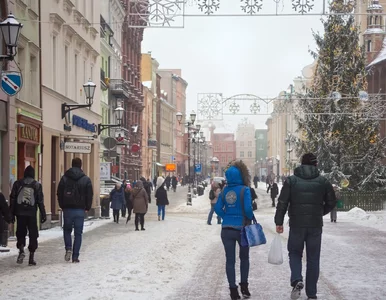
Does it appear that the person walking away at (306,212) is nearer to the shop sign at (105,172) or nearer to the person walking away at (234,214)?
the person walking away at (234,214)

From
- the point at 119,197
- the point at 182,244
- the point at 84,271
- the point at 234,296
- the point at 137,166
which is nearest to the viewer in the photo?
the point at 234,296

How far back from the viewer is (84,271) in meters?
12.7

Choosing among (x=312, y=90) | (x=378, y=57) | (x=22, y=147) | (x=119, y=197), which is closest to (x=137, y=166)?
(x=378, y=57)

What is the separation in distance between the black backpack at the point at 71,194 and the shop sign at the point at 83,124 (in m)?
15.7

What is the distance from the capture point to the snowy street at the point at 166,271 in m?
10.4

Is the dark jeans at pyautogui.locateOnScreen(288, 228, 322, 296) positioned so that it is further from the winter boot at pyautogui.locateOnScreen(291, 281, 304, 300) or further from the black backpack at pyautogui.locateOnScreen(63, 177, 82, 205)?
A: the black backpack at pyautogui.locateOnScreen(63, 177, 82, 205)

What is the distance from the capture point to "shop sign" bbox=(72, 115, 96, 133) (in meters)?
29.7

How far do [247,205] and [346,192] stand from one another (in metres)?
34.0

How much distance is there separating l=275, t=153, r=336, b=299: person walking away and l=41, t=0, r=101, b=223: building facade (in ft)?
45.9

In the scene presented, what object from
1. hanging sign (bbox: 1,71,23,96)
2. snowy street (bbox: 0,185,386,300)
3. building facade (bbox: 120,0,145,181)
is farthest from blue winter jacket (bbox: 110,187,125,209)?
building facade (bbox: 120,0,145,181)

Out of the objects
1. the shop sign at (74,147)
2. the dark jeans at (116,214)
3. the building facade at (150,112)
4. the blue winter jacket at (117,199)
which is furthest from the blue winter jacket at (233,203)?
the building facade at (150,112)

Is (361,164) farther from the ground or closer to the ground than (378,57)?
closer to the ground

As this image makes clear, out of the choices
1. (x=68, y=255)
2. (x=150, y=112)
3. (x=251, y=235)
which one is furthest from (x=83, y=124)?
(x=150, y=112)

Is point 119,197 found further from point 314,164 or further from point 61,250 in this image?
point 314,164
